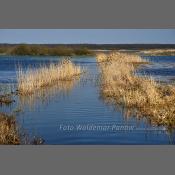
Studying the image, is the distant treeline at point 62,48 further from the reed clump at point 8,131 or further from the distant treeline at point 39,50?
the reed clump at point 8,131

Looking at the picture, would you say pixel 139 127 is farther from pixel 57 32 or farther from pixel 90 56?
pixel 57 32

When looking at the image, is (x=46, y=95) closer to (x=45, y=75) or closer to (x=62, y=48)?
(x=45, y=75)

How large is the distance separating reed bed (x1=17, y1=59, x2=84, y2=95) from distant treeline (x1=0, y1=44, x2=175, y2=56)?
7.2 inches

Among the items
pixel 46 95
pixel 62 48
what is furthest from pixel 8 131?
pixel 62 48

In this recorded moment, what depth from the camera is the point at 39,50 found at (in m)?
7.84

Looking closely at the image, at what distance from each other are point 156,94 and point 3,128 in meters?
2.34

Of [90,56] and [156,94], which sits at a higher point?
[90,56]

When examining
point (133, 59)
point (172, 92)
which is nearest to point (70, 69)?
point (133, 59)

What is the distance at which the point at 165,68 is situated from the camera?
7754 mm

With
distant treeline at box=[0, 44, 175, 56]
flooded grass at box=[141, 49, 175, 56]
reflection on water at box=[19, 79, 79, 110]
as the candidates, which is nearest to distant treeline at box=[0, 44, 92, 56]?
distant treeline at box=[0, 44, 175, 56]

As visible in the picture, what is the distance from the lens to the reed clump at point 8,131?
7.70 metres

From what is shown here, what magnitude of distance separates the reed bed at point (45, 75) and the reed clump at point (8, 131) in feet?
1.48

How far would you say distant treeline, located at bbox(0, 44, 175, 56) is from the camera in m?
7.77

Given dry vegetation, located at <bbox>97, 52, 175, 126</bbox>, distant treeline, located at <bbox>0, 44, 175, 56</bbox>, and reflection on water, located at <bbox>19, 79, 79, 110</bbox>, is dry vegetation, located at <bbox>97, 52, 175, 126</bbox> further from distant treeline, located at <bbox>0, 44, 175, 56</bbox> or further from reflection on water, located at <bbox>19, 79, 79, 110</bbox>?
reflection on water, located at <bbox>19, 79, 79, 110</bbox>
